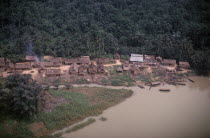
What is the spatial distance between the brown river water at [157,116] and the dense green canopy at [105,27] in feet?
10.6

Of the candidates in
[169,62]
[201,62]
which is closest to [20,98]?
[169,62]

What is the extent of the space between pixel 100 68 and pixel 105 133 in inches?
193

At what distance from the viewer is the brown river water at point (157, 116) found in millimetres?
9734

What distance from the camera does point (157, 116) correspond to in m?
10.8

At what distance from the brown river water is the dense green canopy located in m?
3.23

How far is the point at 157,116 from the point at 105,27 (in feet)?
27.8

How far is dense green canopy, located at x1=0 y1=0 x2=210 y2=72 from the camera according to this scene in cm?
1535

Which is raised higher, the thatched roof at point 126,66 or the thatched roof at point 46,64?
the thatched roof at point 46,64

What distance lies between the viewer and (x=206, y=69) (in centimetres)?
1433

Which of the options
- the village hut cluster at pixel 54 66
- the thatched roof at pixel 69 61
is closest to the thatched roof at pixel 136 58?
the village hut cluster at pixel 54 66

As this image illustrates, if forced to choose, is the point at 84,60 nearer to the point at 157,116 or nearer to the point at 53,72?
the point at 53,72

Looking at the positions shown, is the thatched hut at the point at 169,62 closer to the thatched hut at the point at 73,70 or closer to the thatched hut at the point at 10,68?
the thatched hut at the point at 73,70

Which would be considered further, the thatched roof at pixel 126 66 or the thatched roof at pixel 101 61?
the thatched roof at pixel 101 61

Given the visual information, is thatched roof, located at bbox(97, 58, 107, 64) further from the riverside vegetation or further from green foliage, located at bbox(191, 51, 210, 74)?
green foliage, located at bbox(191, 51, 210, 74)
